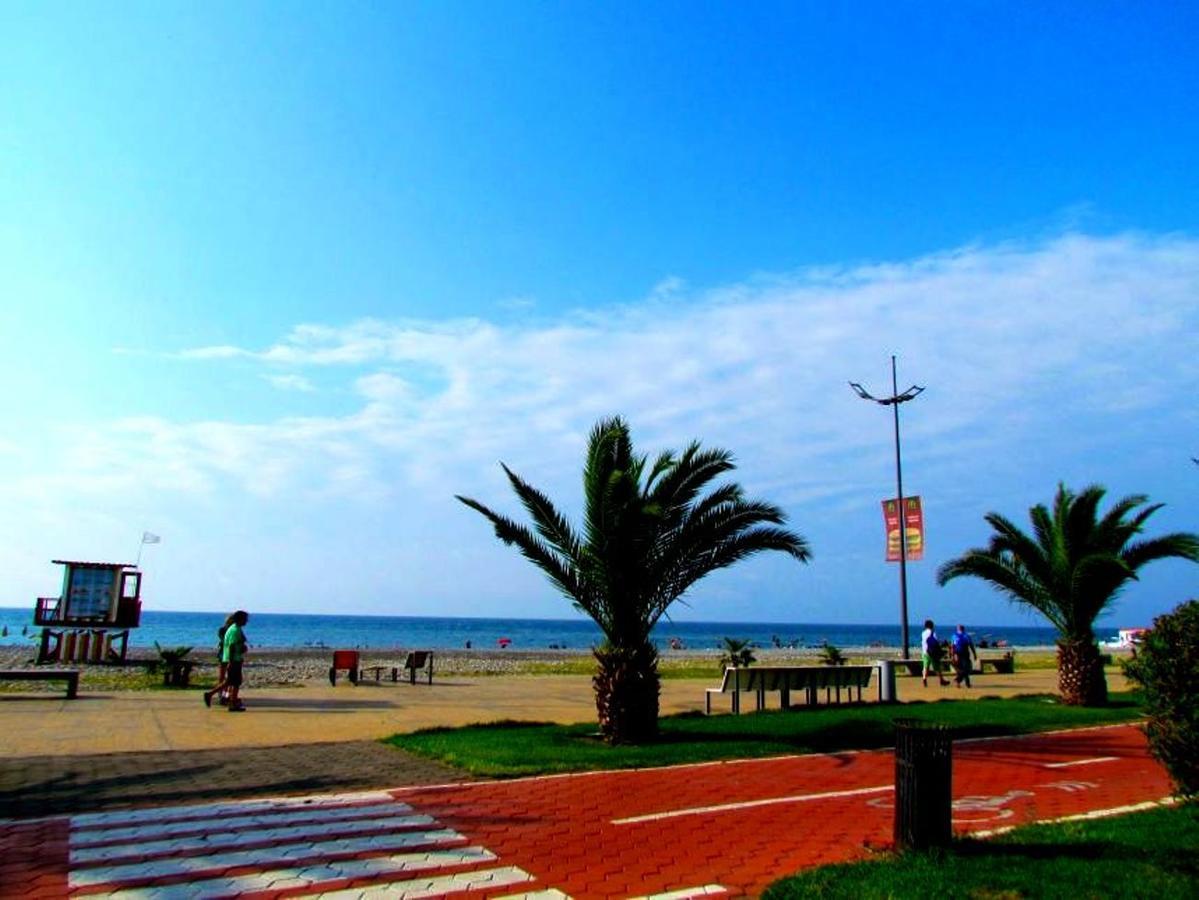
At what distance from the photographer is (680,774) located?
9.31 meters

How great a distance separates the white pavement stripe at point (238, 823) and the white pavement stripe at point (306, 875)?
3.02 feet

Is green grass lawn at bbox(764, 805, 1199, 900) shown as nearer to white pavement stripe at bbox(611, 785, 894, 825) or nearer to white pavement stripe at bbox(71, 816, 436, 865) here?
white pavement stripe at bbox(611, 785, 894, 825)

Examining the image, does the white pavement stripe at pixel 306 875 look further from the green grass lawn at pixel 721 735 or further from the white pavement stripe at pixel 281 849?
the green grass lawn at pixel 721 735

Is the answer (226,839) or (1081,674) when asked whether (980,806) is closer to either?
(226,839)

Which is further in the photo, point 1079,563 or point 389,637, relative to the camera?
point 389,637

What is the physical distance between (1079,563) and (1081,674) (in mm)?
2062

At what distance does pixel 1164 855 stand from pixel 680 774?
186 inches

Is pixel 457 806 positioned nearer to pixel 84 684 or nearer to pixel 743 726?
pixel 743 726

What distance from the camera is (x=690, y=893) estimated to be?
17.5 feet

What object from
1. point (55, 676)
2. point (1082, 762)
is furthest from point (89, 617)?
point (1082, 762)

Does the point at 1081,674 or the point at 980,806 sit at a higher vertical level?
the point at 1081,674

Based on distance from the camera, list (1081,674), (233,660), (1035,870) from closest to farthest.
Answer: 1. (1035,870)
2. (233,660)
3. (1081,674)

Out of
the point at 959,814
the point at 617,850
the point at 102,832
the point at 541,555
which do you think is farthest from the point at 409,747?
the point at 959,814

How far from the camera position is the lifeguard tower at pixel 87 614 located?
26.0 m
